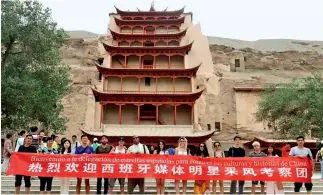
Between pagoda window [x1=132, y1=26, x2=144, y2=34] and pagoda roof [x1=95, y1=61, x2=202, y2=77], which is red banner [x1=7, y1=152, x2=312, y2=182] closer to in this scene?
pagoda roof [x1=95, y1=61, x2=202, y2=77]

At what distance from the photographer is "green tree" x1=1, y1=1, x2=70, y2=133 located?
51.6ft

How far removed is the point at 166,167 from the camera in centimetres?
885

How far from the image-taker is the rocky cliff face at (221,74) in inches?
1231

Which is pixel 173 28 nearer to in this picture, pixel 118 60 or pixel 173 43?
pixel 173 43

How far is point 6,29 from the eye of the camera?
50.9 ft

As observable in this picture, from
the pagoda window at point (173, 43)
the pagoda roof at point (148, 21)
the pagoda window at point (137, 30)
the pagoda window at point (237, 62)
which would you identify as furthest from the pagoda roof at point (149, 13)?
the pagoda window at point (237, 62)

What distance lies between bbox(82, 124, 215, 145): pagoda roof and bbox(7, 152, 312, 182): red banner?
13.8 metres

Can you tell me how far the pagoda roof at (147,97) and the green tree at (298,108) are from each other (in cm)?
523

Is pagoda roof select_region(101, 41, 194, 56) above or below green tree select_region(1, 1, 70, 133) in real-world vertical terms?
above

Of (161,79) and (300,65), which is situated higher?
(300,65)

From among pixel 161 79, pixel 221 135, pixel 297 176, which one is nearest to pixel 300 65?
pixel 221 135

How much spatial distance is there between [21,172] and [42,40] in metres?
9.81

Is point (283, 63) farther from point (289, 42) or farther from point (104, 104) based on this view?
point (104, 104)

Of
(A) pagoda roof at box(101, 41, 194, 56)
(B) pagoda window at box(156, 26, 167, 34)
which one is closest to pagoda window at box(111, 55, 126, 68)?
(A) pagoda roof at box(101, 41, 194, 56)
